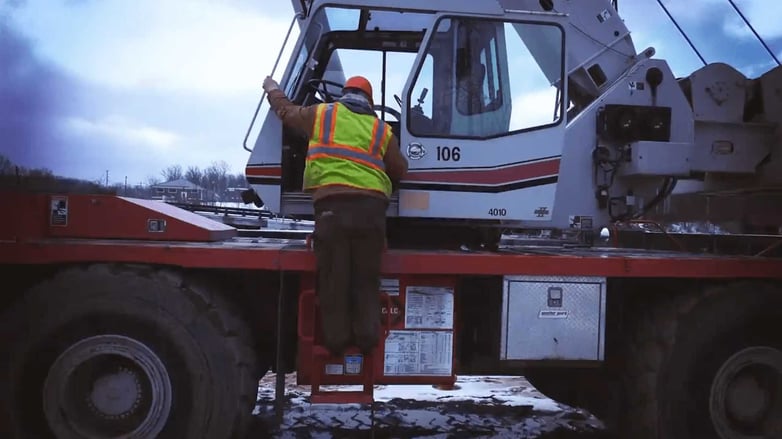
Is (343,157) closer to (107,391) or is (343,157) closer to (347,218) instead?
(347,218)

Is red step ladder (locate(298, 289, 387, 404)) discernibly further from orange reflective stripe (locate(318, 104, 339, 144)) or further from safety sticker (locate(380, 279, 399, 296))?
orange reflective stripe (locate(318, 104, 339, 144))

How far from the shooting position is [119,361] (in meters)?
4.16

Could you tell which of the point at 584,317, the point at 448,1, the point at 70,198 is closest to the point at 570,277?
the point at 584,317

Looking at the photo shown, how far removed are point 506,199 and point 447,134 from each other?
0.65 metres

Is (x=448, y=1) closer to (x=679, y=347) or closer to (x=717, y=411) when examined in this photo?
(x=679, y=347)

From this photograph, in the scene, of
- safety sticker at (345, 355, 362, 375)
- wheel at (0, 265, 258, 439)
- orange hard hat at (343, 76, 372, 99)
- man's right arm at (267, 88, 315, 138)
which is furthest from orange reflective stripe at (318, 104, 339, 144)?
safety sticker at (345, 355, 362, 375)

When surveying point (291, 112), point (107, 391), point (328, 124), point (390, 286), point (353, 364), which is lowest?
point (107, 391)

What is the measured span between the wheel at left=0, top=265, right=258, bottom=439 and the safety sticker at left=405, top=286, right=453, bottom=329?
119 centimetres

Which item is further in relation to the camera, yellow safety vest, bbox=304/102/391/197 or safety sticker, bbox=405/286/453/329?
safety sticker, bbox=405/286/453/329

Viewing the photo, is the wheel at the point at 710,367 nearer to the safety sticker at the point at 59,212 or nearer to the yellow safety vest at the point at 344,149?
the yellow safety vest at the point at 344,149

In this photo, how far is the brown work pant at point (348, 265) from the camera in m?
4.13

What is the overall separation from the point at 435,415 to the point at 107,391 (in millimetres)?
3049

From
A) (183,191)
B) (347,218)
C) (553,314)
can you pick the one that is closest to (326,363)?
(347,218)

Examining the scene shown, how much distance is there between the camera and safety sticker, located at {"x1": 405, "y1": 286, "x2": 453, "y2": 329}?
450 centimetres
